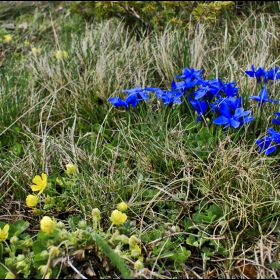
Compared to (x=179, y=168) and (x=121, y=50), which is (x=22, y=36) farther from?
(x=179, y=168)

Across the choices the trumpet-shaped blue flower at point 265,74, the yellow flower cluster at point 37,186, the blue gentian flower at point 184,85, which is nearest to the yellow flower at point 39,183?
the yellow flower cluster at point 37,186

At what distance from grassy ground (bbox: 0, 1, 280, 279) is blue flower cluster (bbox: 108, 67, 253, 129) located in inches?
2.7

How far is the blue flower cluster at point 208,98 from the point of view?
6.93 feet

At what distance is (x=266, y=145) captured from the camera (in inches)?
82.0

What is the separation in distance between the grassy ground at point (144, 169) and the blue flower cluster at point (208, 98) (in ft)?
0.23

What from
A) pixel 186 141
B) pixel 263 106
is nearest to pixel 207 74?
pixel 263 106

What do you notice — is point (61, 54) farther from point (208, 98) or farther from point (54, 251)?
point (54, 251)

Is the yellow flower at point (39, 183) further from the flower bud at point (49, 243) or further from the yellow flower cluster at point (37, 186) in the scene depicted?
the flower bud at point (49, 243)

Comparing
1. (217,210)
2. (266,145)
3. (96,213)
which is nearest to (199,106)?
(266,145)

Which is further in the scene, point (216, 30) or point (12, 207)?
point (216, 30)

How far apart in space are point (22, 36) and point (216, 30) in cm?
190

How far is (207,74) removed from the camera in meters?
2.91

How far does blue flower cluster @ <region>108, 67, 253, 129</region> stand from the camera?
2.11 meters

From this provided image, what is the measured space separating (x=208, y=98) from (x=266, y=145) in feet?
1.40
